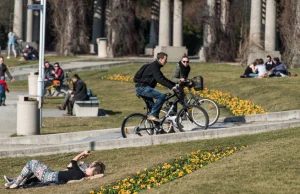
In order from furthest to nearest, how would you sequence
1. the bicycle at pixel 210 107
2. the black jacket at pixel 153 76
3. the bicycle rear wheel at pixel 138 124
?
1. the bicycle at pixel 210 107
2. the bicycle rear wheel at pixel 138 124
3. the black jacket at pixel 153 76

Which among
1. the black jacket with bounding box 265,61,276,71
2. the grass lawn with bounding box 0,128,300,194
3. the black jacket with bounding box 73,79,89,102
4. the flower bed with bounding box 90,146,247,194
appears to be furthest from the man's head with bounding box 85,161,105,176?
the black jacket with bounding box 265,61,276,71

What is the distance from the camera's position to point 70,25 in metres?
57.3

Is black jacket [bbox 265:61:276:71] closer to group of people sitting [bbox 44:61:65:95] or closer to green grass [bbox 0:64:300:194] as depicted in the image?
green grass [bbox 0:64:300:194]

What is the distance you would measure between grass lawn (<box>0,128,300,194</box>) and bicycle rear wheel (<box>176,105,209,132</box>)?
3.84ft

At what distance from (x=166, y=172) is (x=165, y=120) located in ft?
15.8

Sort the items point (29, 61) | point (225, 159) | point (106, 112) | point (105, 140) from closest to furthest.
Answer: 1. point (225, 159)
2. point (105, 140)
3. point (106, 112)
4. point (29, 61)

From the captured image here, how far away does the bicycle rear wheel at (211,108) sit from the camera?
69.6ft

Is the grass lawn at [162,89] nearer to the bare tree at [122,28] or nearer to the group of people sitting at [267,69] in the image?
the group of people sitting at [267,69]

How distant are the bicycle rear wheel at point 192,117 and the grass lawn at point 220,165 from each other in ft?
3.84

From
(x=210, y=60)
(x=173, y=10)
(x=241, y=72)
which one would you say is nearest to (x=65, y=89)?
(x=241, y=72)

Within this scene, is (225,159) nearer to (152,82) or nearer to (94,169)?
(94,169)

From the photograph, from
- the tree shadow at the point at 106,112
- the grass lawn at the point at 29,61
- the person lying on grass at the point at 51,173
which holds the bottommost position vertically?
the person lying on grass at the point at 51,173

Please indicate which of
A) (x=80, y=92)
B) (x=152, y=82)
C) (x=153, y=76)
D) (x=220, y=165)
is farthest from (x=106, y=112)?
(x=220, y=165)

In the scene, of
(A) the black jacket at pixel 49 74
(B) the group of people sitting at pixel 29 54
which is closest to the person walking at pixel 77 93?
(A) the black jacket at pixel 49 74
